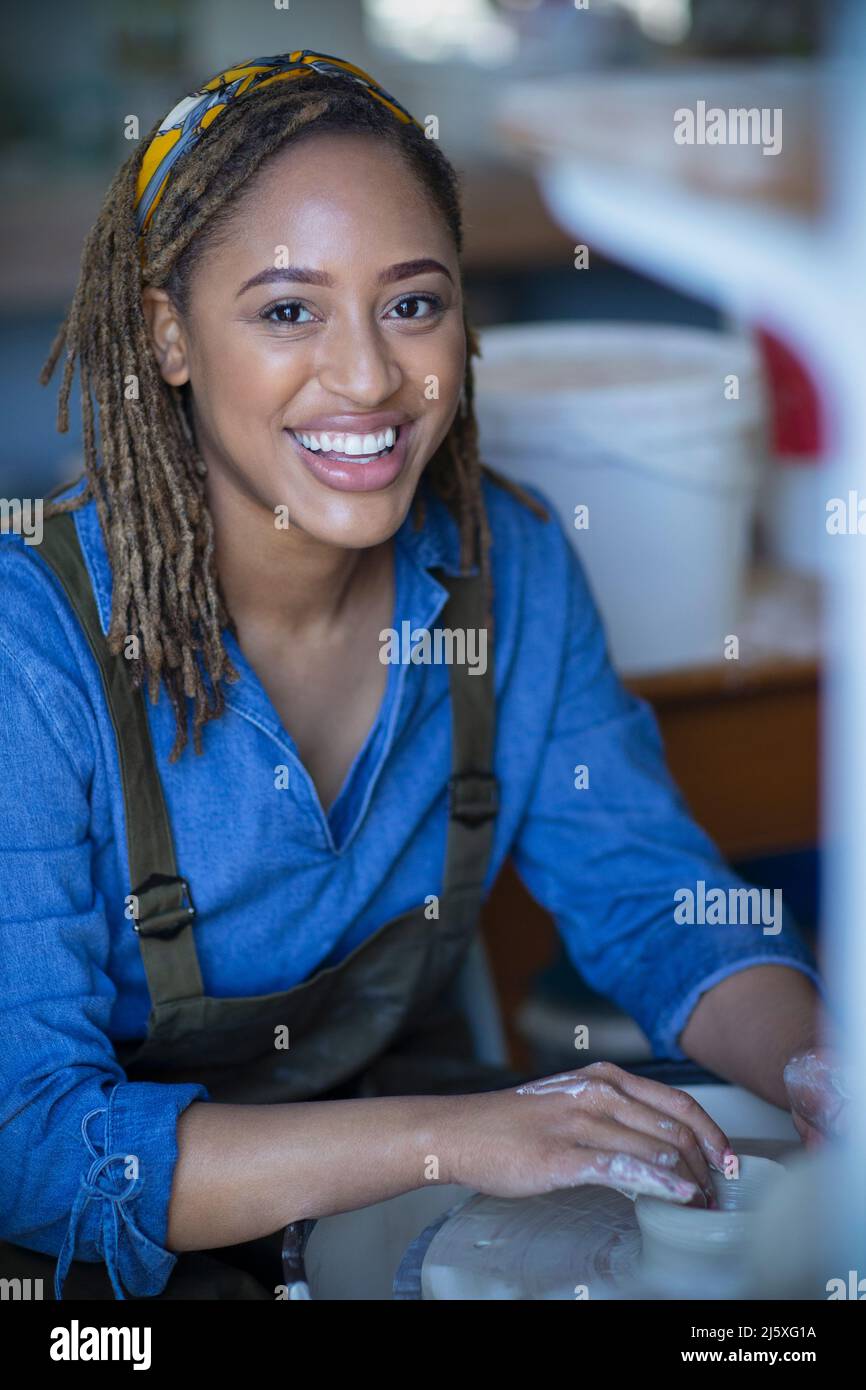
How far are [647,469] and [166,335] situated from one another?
0.77 meters

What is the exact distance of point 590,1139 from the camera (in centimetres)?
100

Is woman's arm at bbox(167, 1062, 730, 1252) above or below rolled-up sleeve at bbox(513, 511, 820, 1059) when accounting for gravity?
below

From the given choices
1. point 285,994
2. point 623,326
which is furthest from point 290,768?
point 623,326

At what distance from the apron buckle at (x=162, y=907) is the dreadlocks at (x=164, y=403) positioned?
10cm

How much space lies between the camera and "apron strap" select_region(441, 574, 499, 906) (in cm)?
136

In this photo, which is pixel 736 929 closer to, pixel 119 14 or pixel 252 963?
pixel 252 963

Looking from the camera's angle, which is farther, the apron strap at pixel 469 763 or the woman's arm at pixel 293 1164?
the apron strap at pixel 469 763

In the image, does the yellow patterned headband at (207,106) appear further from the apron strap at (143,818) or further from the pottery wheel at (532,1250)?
the pottery wheel at (532,1250)

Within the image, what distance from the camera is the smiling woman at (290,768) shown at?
1058mm

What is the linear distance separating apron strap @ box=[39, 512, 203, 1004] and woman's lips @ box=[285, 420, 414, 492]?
19cm

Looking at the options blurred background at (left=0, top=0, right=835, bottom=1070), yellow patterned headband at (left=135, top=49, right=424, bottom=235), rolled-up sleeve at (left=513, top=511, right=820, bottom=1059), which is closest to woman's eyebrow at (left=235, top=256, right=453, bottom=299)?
yellow patterned headband at (left=135, top=49, right=424, bottom=235)

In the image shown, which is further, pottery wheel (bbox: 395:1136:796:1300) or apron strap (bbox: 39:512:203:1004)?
apron strap (bbox: 39:512:203:1004)

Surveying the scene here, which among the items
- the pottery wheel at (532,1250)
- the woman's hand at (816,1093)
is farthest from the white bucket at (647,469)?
the pottery wheel at (532,1250)

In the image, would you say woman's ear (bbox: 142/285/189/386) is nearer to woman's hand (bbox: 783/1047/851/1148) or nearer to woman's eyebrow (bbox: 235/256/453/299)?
woman's eyebrow (bbox: 235/256/453/299)
